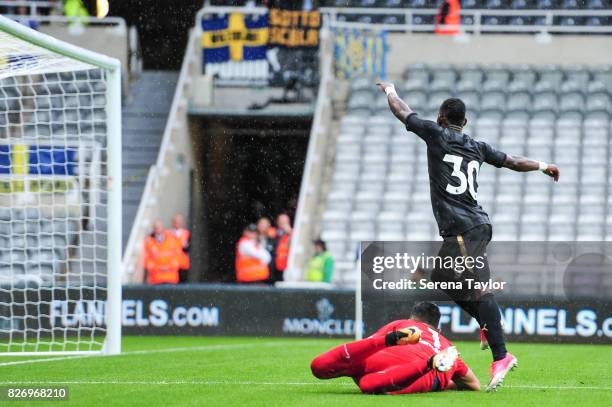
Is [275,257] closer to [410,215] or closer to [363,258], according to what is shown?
[410,215]

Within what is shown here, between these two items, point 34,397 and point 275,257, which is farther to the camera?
point 275,257

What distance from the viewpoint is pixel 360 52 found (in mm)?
20609

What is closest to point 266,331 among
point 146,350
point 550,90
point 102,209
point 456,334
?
point 456,334

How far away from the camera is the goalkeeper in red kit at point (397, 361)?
6.95 meters

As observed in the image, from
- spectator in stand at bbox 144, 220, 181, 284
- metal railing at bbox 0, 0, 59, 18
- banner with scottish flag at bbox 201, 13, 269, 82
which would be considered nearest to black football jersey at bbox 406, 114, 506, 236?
spectator in stand at bbox 144, 220, 181, 284

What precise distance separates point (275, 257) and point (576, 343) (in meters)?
4.85

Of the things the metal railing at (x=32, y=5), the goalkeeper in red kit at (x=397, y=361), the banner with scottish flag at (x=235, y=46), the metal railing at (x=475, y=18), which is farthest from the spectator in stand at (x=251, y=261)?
the goalkeeper in red kit at (x=397, y=361)

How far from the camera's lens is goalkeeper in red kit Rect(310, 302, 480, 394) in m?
6.95

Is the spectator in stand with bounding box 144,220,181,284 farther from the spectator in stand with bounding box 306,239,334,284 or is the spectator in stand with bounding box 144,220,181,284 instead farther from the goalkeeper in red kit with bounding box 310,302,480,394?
the goalkeeper in red kit with bounding box 310,302,480,394

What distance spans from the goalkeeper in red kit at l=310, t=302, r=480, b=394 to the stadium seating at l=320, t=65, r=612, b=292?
10267 mm

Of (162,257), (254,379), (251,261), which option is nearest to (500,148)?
(251,261)

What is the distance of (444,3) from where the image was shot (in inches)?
824

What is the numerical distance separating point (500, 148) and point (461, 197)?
1206 cm

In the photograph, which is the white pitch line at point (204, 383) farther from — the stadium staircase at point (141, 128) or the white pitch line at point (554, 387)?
the stadium staircase at point (141, 128)
